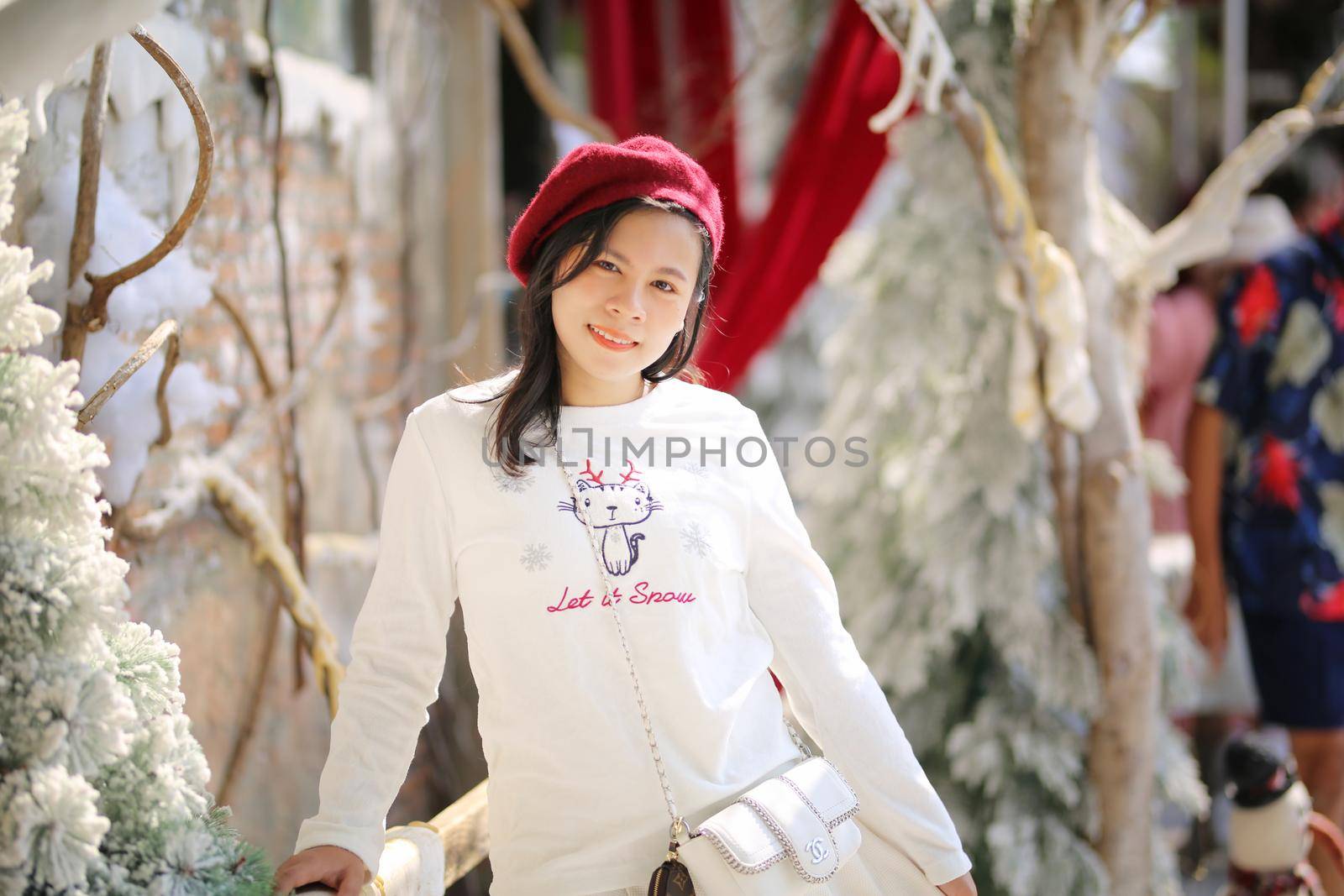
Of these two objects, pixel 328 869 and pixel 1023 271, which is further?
pixel 1023 271

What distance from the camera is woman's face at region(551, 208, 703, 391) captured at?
1.34 meters

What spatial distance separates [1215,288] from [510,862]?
399cm

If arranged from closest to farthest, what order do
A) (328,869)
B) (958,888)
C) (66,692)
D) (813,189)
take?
1. (66,692)
2. (328,869)
3. (958,888)
4. (813,189)

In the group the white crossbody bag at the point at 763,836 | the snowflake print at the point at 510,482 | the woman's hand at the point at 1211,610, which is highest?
the snowflake print at the point at 510,482

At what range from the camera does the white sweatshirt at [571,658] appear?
1292 mm

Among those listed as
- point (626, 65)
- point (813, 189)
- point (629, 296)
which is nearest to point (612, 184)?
point (629, 296)

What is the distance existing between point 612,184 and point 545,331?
0.21 meters

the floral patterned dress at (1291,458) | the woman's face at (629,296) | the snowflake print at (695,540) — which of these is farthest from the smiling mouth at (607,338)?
the floral patterned dress at (1291,458)

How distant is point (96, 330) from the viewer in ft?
5.31

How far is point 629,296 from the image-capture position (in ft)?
4.40

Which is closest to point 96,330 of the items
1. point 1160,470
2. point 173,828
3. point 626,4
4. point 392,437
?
point 173,828

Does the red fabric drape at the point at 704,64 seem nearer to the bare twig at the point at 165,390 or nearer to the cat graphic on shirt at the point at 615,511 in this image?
the bare twig at the point at 165,390

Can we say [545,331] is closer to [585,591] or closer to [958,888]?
[585,591]

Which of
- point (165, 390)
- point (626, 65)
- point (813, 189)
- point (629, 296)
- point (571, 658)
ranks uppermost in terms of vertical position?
point (626, 65)
